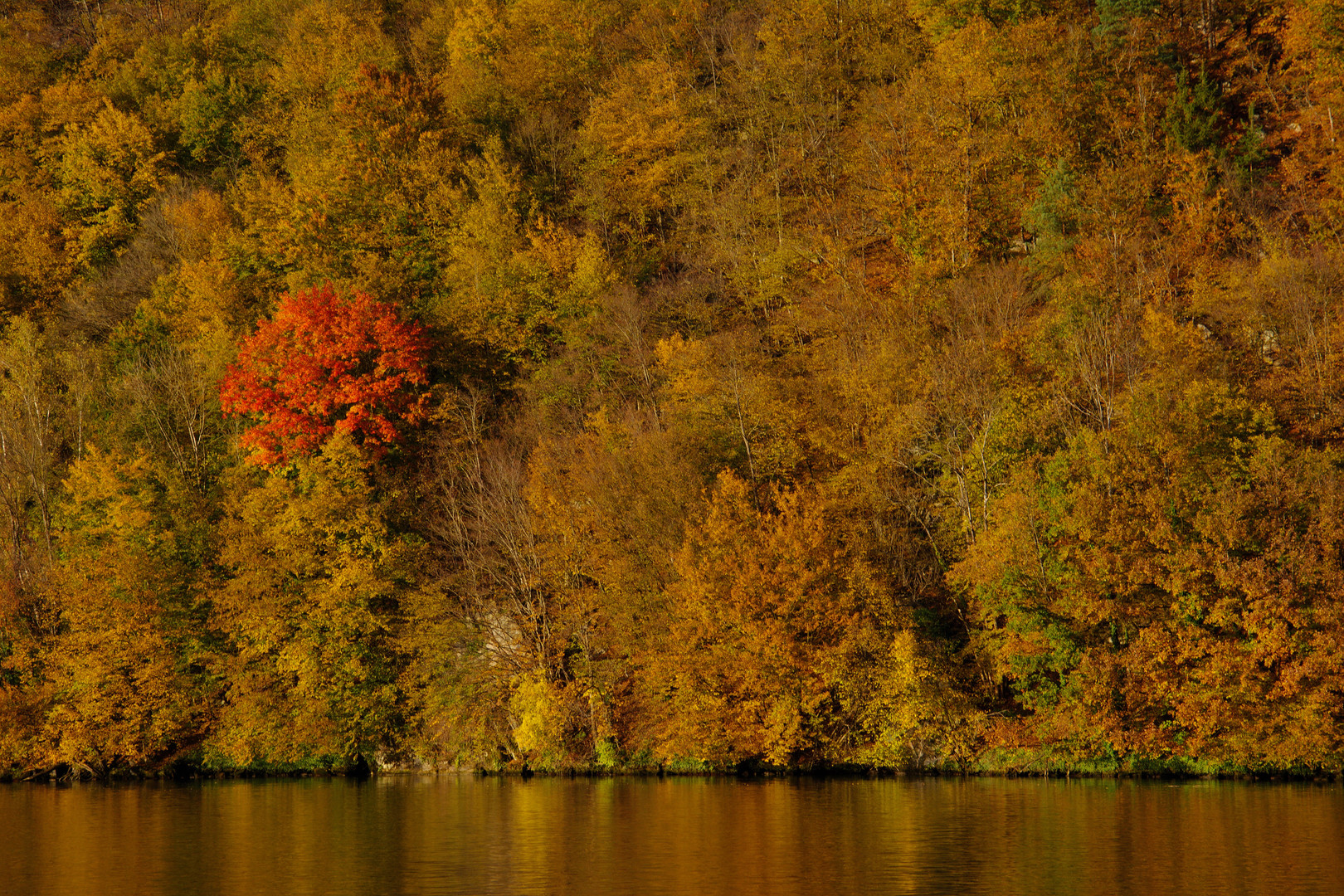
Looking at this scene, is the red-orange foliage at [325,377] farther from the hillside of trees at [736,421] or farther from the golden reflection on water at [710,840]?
the golden reflection on water at [710,840]

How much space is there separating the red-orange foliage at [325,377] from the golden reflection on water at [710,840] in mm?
18107

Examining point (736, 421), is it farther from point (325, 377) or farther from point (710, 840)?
point (710, 840)

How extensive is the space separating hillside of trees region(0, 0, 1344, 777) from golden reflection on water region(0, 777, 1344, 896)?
517 cm

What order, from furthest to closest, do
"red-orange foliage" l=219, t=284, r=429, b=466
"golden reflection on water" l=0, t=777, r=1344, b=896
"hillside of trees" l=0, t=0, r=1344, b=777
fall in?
1. "red-orange foliage" l=219, t=284, r=429, b=466
2. "hillside of trees" l=0, t=0, r=1344, b=777
3. "golden reflection on water" l=0, t=777, r=1344, b=896

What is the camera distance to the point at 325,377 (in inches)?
2403

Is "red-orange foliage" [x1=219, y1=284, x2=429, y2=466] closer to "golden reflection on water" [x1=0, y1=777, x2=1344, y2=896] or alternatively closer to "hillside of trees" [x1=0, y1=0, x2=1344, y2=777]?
"hillside of trees" [x1=0, y1=0, x2=1344, y2=777]

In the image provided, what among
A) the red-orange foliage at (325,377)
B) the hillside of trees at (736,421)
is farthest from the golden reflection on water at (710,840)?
the red-orange foliage at (325,377)

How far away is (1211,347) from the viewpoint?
167 feet

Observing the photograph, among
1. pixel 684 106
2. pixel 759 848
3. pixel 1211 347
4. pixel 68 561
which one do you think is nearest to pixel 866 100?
pixel 684 106

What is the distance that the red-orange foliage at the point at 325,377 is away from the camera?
2335 inches

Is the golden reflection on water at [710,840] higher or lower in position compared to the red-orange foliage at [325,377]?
lower

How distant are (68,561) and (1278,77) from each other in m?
55.9

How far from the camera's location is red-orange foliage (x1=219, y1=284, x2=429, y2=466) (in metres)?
59.3

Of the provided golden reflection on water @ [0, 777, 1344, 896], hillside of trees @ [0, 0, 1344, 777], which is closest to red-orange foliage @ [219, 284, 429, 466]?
hillside of trees @ [0, 0, 1344, 777]
